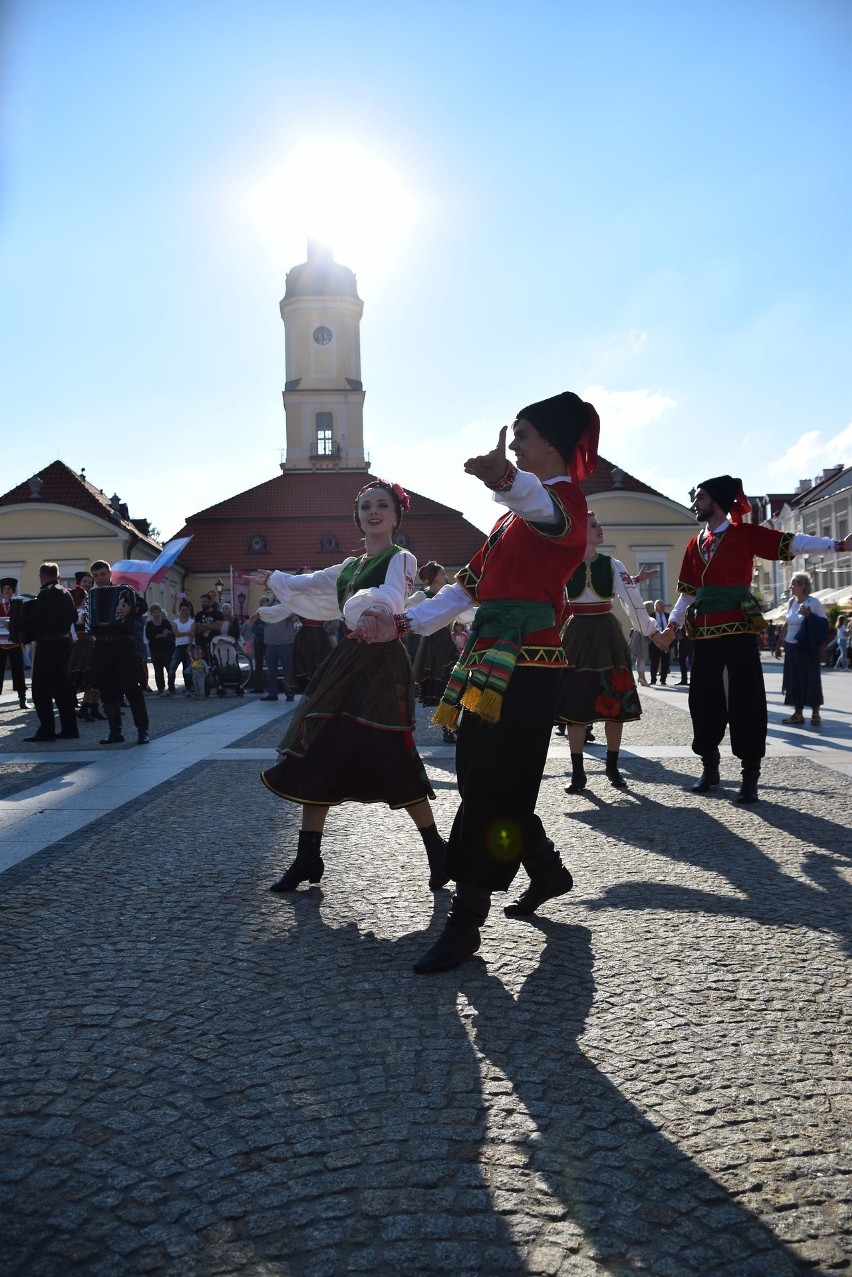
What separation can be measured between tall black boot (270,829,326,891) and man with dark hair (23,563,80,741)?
24.9ft

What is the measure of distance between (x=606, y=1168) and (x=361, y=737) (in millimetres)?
2595

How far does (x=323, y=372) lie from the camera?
6156 centimetres

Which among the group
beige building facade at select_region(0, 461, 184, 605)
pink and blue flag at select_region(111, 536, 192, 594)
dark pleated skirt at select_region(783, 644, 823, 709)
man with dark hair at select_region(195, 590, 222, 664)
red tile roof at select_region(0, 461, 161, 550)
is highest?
red tile roof at select_region(0, 461, 161, 550)

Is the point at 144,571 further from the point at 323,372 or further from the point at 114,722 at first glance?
the point at 323,372

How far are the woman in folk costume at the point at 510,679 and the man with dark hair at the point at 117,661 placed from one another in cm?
796

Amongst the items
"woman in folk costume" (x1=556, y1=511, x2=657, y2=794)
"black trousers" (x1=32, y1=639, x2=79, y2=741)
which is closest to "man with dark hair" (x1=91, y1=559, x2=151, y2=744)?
"black trousers" (x1=32, y1=639, x2=79, y2=741)

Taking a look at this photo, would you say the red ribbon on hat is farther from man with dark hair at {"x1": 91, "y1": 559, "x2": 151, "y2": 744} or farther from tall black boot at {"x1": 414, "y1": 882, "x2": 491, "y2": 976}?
man with dark hair at {"x1": 91, "y1": 559, "x2": 151, "y2": 744}

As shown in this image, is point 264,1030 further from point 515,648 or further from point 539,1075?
point 515,648

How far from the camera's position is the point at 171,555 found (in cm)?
1688

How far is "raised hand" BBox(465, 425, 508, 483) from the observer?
3393 mm

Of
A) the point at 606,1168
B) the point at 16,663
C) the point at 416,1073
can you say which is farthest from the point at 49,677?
the point at 606,1168

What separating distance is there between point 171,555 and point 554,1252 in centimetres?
1562

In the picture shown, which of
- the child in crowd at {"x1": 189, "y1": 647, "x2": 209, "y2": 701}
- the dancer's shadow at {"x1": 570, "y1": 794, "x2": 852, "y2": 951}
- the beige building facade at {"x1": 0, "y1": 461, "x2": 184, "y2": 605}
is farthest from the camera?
the beige building facade at {"x1": 0, "y1": 461, "x2": 184, "y2": 605}

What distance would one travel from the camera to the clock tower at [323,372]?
60969 mm
